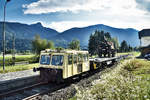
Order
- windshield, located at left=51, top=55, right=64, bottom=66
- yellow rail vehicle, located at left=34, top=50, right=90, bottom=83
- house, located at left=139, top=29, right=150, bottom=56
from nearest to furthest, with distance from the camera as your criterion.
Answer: yellow rail vehicle, located at left=34, top=50, right=90, bottom=83 → windshield, located at left=51, top=55, right=64, bottom=66 → house, located at left=139, top=29, right=150, bottom=56

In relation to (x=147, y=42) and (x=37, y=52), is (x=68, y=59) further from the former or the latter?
(x=147, y=42)

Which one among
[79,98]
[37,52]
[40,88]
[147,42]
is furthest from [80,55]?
[147,42]

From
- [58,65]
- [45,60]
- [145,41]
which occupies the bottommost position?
[58,65]

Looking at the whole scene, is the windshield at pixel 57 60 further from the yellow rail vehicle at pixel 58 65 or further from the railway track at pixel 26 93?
the railway track at pixel 26 93

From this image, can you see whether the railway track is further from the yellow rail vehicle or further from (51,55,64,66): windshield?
(51,55,64,66): windshield

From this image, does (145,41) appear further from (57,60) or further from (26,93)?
(26,93)

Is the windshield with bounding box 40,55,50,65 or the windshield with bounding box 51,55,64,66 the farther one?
the windshield with bounding box 40,55,50,65

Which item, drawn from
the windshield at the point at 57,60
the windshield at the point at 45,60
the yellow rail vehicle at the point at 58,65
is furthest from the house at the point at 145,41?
the windshield at the point at 45,60

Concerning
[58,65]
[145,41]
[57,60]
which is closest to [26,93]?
[58,65]

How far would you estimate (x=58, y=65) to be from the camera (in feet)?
37.2

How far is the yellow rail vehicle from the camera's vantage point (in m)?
11.2

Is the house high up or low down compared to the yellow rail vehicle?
up

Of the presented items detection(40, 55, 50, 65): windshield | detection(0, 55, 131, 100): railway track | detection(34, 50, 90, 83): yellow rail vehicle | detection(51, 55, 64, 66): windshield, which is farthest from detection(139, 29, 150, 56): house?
detection(40, 55, 50, 65): windshield

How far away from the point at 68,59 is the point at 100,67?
28.5 ft
